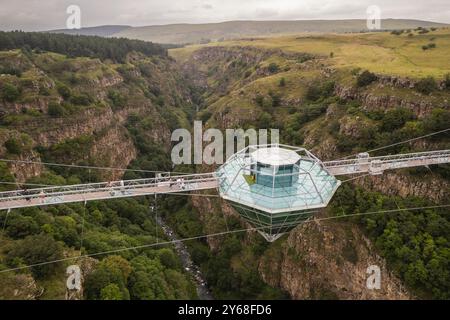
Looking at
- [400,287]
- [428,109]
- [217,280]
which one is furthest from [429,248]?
[217,280]

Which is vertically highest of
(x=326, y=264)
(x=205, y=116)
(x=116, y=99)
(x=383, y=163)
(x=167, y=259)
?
(x=116, y=99)

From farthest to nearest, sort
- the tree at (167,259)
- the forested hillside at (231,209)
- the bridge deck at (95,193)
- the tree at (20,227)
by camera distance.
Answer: the tree at (167,259), the forested hillside at (231,209), the tree at (20,227), the bridge deck at (95,193)

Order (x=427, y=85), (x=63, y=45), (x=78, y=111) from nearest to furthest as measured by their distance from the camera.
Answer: (x=427, y=85) → (x=78, y=111) → (x=63, y=45)

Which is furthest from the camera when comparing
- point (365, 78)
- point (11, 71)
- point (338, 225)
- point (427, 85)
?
point (11, 71)

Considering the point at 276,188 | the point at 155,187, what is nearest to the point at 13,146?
the point at 155,187

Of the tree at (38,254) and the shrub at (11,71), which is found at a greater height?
the shrub at (11,71)

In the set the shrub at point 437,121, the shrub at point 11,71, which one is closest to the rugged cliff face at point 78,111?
the shrub at point 11,71

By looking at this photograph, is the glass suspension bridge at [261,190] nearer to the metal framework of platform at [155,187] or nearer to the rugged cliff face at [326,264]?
the metal framework of platform at [155,187]

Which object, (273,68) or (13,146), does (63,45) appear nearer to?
(273,68)
